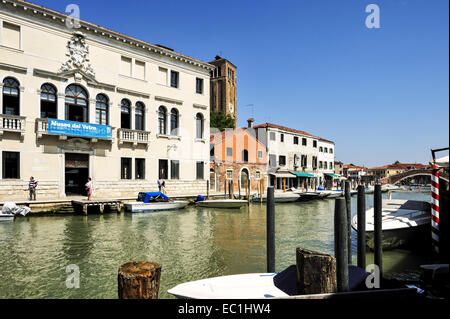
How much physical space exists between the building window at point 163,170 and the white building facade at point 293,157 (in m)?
13.1

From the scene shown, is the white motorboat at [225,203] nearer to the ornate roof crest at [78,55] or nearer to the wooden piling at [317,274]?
the ornate roof crest at [78,55]

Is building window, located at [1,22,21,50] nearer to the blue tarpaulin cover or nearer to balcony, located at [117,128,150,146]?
balcony, located at [117,128,150,146]

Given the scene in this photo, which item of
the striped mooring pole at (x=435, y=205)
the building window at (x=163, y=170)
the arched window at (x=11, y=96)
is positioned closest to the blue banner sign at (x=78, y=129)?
the arched window at (x=11, y=96)

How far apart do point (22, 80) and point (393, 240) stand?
17372mm

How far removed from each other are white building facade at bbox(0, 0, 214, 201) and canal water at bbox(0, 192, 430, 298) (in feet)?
13.1

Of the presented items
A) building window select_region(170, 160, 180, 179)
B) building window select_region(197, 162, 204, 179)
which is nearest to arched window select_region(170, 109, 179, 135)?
building window select_region(170, 160, 180, 179)

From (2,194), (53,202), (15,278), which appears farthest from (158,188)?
(15,278)

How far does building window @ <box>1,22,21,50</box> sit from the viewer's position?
1420 centimetres

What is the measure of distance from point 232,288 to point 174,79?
61.7ft

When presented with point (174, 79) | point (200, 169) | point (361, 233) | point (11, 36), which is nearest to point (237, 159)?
point (200, 169)

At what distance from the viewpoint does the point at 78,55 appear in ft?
53.8

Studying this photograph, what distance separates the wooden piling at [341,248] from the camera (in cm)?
370

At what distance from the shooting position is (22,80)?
1464 cm
